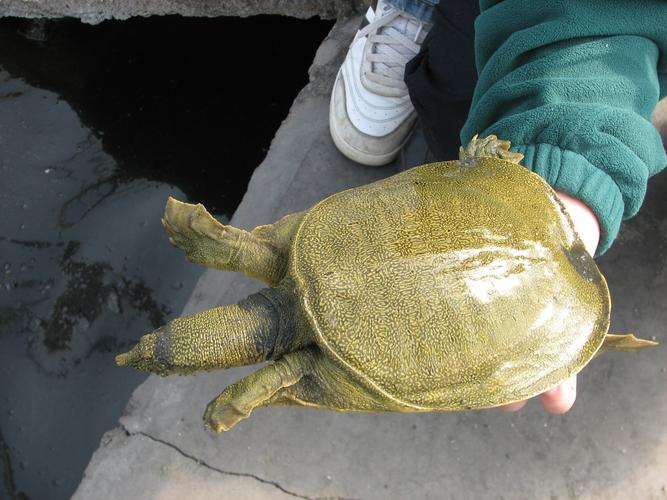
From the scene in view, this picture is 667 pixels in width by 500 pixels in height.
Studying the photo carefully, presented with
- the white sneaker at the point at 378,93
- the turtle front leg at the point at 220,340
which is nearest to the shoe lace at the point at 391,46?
the white sneaker at the point at 378,93

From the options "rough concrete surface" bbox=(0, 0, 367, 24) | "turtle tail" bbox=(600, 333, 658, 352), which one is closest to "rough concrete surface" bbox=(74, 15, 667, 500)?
"turtle tail" bbox=(600, 333, 658, 352)

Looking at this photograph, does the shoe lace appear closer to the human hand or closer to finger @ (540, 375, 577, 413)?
the human hand

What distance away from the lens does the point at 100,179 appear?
1.70 meters

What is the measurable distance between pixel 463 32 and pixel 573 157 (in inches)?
25.6

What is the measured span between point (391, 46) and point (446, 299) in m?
1.20

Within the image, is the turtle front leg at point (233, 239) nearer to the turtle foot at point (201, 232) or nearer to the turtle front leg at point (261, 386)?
the turtle foot at point (201, 232)

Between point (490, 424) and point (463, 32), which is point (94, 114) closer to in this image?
point (463, 32)

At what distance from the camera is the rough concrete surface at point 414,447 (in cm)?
126

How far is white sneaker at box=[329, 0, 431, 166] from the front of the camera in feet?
5.07

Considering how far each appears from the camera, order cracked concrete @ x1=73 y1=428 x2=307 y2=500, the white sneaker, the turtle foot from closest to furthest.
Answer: the turtle foot < cracked concrete @ x1=73 y1=428 x2=307 y2=500 < the white sneaker

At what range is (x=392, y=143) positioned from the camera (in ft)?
5.14

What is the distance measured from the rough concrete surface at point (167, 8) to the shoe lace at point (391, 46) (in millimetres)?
336

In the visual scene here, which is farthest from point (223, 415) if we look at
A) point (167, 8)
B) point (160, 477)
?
point (167, 8)

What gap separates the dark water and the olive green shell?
42.8 inches
